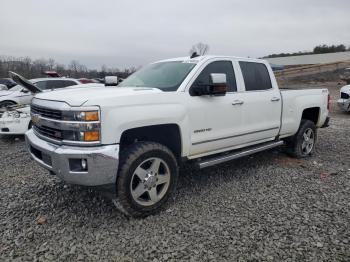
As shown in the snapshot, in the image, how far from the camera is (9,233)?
3.12m

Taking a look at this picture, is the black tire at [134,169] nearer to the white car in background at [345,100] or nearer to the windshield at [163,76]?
the windshield at [163,76]

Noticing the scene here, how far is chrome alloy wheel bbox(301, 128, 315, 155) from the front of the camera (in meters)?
5.88

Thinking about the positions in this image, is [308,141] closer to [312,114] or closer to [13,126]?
[312,114]

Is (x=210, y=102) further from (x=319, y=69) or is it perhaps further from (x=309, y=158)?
(x=319, y=69)

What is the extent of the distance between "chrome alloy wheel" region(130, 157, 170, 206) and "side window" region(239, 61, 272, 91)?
6.47 feet

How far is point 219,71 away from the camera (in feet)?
14.2

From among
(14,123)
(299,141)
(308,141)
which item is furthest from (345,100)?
(14,123)

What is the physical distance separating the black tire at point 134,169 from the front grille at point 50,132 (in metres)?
0.67

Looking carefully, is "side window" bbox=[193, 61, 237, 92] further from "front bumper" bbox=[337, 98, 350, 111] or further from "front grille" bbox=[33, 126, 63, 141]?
"front bumper" bbox=[337, 98, 350, 111]

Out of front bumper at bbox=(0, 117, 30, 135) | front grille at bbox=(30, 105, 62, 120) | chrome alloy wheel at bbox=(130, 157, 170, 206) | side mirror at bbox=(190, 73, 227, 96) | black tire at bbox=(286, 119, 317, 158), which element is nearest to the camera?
front grille at bbox=(30, 105, 62, 120)

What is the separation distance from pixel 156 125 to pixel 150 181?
2.13 feet

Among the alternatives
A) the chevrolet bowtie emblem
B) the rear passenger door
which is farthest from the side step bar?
the chevrolet bowtie emblem

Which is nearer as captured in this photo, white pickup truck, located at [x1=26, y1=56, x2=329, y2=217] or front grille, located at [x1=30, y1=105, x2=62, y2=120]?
white pickup truck, located at [x1=26, y1=56, x2=329, y2=217]

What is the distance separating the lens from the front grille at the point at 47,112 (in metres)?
3.11
